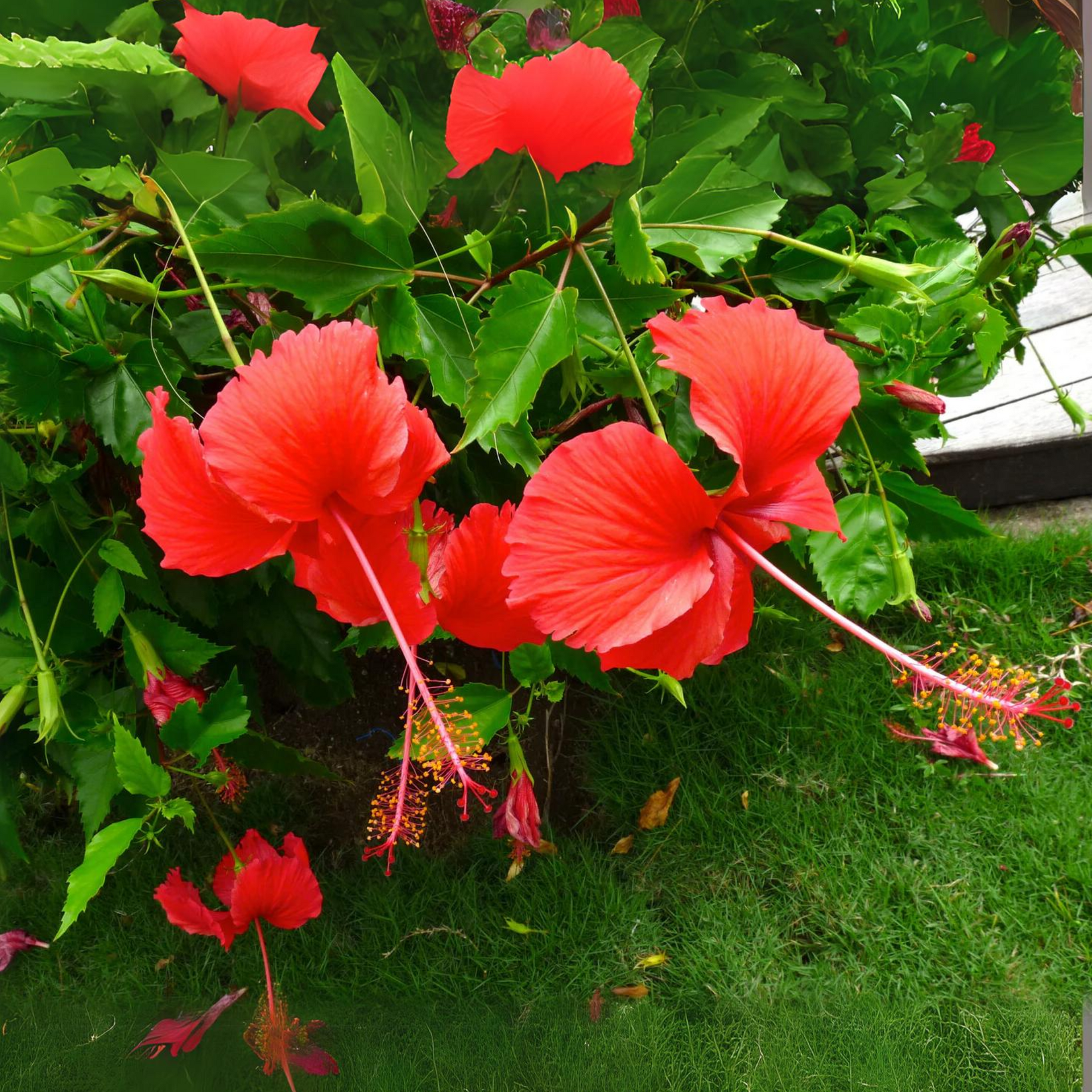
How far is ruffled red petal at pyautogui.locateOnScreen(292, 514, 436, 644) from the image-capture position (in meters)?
0.38

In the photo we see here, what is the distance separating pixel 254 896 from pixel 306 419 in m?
0.59

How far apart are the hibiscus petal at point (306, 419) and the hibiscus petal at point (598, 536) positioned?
0.21ft

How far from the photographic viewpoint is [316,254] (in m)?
0.46

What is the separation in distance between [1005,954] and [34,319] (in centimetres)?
133

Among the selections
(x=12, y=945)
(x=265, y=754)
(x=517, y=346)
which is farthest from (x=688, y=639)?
(x=12, y=945)

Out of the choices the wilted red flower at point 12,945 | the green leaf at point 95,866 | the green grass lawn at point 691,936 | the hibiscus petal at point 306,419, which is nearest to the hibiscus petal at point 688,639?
the hibiscus petal at point 306,419

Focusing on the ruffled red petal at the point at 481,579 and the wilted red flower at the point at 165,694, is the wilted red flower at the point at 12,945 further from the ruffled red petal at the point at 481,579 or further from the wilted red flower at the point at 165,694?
the ruffled red petal at the point at 481,579

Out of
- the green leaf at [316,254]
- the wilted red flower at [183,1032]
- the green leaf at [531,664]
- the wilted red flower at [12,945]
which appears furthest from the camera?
the wilted red flower at [12,945]

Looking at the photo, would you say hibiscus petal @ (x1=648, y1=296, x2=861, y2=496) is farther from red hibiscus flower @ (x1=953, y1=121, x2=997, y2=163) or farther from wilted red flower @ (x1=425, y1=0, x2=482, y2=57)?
red hibiscus flower @ (x1=953, y1=121, x2=997, y2=163)

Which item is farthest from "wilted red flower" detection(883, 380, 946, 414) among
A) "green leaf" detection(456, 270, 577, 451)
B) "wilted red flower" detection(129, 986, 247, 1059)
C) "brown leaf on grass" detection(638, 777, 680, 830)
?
"wilted red flower" detection(129, 986, 247, 1059)

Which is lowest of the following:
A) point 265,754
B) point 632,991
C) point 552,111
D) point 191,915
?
point 632,991

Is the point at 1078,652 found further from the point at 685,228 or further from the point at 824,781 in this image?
the point at 685,228

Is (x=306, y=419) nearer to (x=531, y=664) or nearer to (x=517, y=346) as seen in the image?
(x=517, y=346)

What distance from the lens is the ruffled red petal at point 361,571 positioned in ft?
1.26
